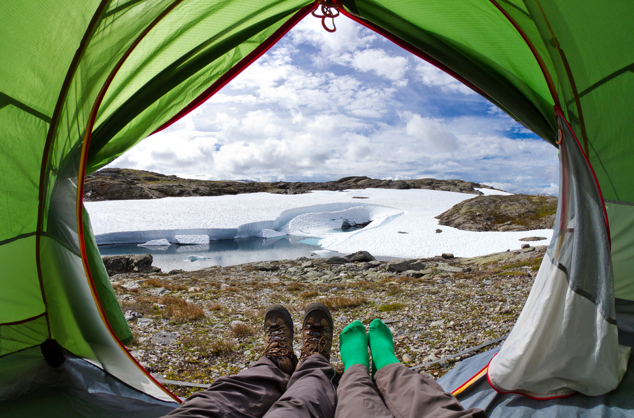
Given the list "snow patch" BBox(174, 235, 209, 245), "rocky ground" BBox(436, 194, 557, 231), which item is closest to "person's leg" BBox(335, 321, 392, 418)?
"rocky ground" BBox(436, 194, 557, 231)

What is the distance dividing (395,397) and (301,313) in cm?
333

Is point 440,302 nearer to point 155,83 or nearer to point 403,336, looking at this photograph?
point 403,336

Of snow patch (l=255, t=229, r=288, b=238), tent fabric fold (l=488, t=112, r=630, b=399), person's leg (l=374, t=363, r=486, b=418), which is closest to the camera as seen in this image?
person's leg (l=374, t=363, r=486, b=418)

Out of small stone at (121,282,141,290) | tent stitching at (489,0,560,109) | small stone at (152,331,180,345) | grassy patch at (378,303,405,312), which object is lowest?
grassy patch at (378,303,405,312)

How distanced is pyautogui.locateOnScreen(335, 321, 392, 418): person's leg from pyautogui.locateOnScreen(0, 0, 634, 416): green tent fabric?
50.2 inches

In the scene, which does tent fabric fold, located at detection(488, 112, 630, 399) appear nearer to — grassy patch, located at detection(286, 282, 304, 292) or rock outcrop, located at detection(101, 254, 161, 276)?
grassy patch, located at detection(286, 282, 304, 292)

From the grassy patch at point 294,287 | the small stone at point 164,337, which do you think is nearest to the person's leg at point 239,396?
the small stone at point 164,337

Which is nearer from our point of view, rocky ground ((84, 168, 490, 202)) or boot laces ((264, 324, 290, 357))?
boot laces ((264, 324, 290, 357))

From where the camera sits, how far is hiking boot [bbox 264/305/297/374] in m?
2.36

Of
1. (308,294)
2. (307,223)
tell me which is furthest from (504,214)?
(308,294)

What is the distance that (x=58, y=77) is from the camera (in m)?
2.07

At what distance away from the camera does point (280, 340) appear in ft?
8.26

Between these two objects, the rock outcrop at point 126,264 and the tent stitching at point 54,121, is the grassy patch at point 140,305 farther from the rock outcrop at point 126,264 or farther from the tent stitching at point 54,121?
the rock outcrop at point 126,264

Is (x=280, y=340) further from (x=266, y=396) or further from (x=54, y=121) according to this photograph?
(x=54, y=121)
